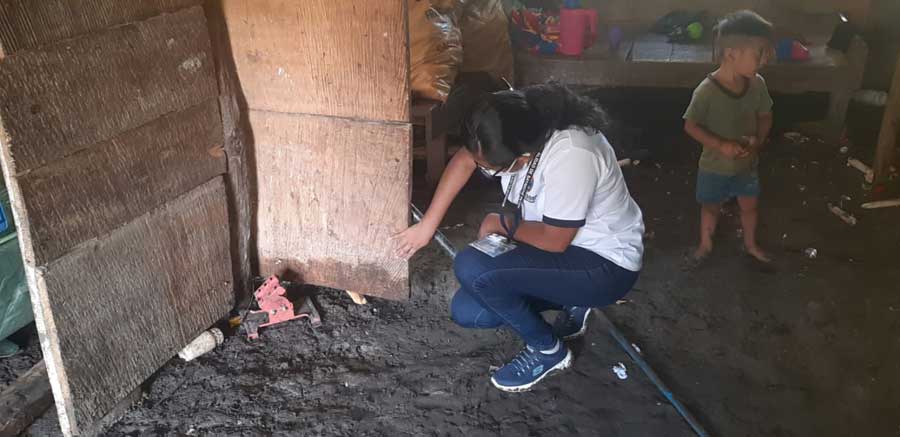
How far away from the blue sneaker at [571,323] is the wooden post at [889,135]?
2.25 m

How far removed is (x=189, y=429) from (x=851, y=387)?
2347 mm

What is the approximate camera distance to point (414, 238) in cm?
266

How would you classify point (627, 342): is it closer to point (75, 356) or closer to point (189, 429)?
point (189, 429)

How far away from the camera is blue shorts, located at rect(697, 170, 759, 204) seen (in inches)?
135

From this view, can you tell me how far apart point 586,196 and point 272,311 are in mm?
1453

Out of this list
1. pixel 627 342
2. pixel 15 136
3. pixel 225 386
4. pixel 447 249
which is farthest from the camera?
pixel 447 249

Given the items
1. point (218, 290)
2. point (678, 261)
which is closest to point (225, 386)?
point (218, 290)

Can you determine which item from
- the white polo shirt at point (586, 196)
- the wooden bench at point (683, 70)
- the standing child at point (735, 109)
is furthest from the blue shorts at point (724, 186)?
the wooden bench at point (683, 70)

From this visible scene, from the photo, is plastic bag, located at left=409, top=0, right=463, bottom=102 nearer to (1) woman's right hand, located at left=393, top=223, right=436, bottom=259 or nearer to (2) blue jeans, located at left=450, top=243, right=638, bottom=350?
(1) woman's right hand, located at left=393, top=223, right=436, bottom=259

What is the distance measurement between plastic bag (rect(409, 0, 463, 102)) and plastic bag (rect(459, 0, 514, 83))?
68 centimetres

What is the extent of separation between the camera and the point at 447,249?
3611 mm

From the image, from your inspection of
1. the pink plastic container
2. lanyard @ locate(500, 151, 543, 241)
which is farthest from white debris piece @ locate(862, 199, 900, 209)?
lanyard @ locate(500, 151, 543, 241)

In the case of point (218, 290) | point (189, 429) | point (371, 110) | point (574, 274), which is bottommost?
point (189, 429)

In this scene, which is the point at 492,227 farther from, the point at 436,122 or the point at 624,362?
the point at 436,122
